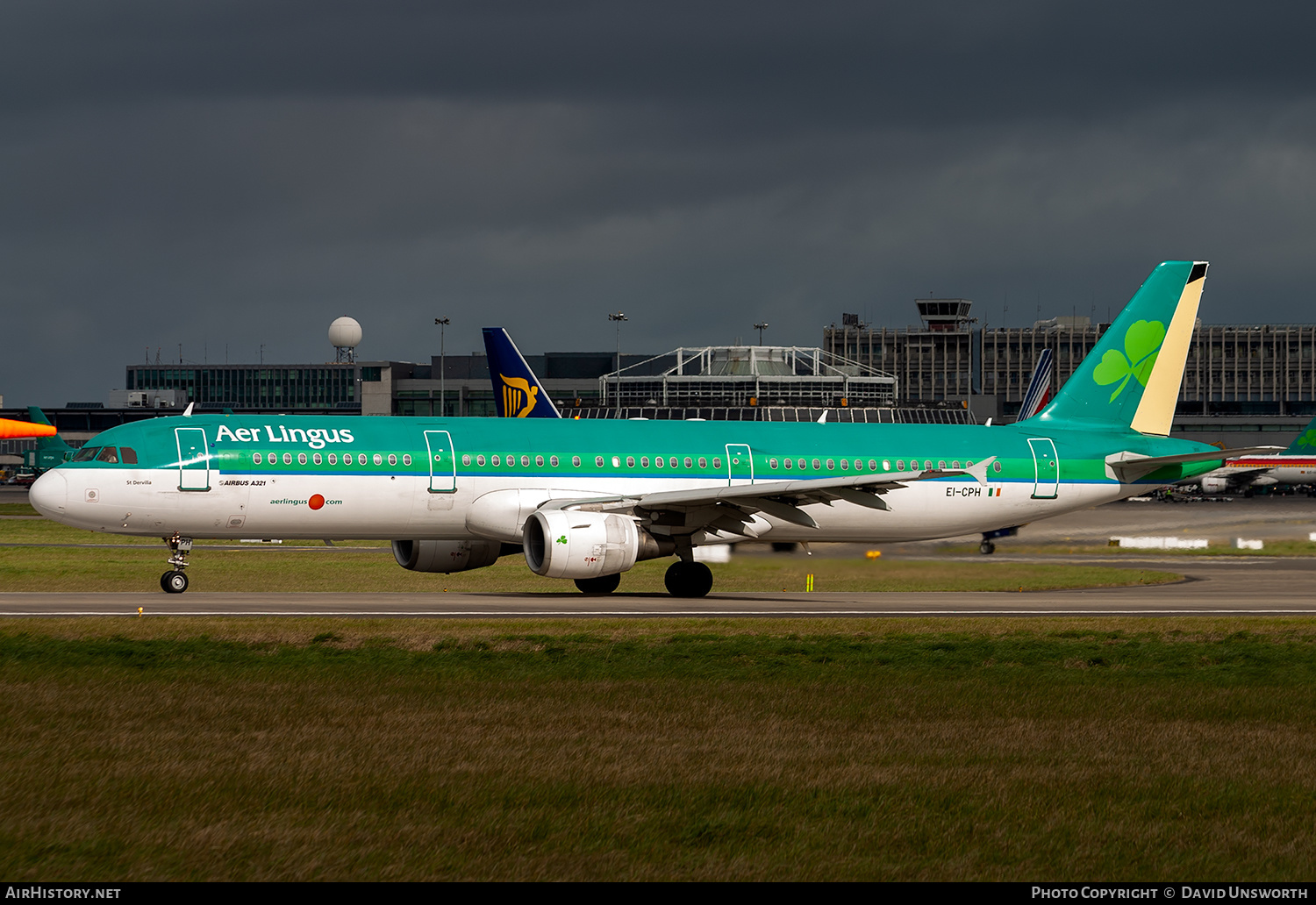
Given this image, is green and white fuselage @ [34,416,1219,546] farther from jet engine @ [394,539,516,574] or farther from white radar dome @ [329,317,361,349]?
white radar dome @ [329,317,361,349]

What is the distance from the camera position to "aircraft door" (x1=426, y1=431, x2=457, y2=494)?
3391 centimetres

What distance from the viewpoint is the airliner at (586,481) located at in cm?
3241

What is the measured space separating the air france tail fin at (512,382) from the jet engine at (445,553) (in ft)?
101

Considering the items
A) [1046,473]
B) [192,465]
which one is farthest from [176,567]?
[1046,473]

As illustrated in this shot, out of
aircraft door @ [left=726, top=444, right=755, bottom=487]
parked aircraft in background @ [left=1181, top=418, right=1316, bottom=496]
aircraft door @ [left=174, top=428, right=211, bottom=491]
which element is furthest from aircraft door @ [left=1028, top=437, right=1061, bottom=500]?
parked aircraft in background @ [left=1181, top=418, right=1316, bottom=496]

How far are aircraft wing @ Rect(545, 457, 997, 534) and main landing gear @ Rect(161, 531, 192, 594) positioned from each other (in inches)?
342

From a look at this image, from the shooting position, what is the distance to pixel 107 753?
550 inches

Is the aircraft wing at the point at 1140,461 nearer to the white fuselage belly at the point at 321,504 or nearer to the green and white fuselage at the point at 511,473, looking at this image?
the green and white fuselage at the point at 511,473

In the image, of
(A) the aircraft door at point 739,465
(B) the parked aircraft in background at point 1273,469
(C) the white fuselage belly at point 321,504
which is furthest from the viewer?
(B) the parked aircraft in background at point 1273,469

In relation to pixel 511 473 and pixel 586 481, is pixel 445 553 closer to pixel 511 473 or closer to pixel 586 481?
pixel 511 473

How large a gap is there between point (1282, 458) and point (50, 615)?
4775 inches

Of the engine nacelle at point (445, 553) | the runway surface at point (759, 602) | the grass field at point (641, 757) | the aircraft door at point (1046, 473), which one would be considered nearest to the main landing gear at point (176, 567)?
the runway surface at point (759, 602)

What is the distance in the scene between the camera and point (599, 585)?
36062mm

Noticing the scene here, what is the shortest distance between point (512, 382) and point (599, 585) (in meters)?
34.0
